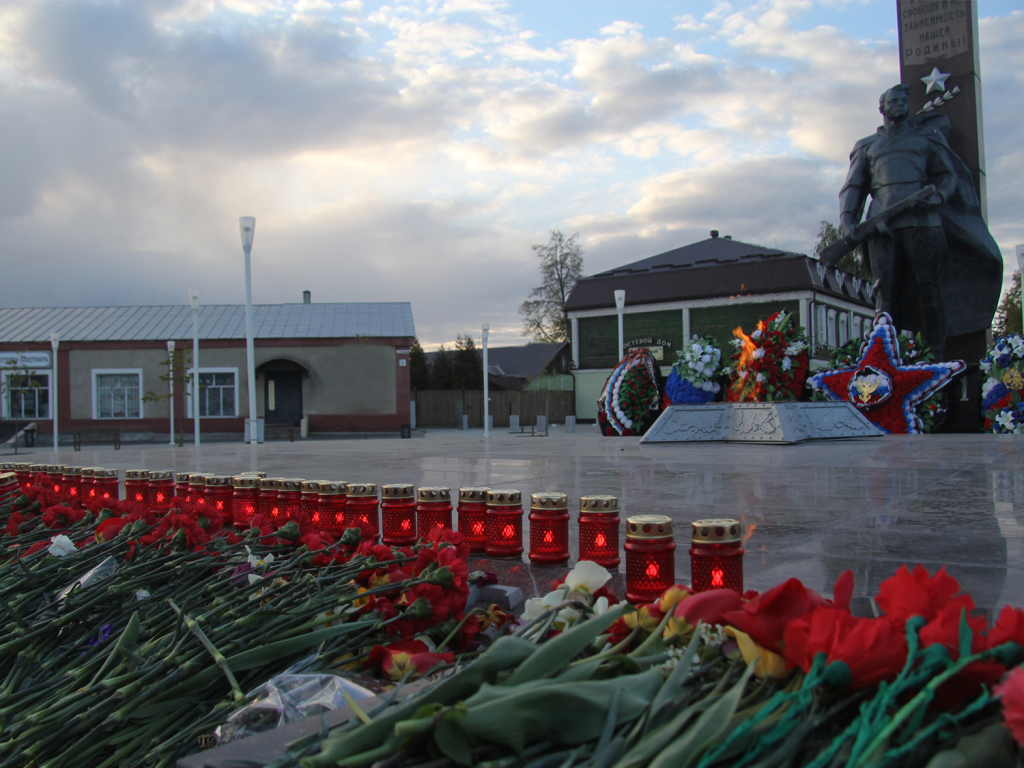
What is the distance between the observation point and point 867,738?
0.77 meters

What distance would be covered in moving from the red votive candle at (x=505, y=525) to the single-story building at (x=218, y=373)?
2388 centimetres

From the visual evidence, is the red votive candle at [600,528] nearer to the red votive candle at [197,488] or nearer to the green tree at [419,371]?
the red votive candle at [197,488]

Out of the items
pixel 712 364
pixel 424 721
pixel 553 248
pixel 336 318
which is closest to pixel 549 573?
pixel 424 721

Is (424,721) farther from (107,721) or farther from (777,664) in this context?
(107,721)

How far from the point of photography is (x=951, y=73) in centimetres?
1314

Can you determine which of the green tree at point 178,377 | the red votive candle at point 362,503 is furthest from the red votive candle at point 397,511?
the green tree at point 178,377

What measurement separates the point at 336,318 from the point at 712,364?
1810 centimetres

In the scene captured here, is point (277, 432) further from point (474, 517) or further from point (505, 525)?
point (505, 525)

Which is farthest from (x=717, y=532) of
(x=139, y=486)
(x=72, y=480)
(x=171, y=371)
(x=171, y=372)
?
(x=171, y=372)

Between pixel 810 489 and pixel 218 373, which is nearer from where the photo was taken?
pixel 810 489

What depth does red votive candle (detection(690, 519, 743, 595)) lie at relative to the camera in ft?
5.53

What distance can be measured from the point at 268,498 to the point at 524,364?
137ft

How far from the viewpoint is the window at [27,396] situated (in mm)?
25186

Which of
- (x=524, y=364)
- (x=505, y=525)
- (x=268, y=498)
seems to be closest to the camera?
(x=505, y=525)
